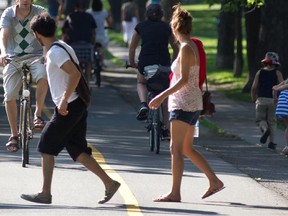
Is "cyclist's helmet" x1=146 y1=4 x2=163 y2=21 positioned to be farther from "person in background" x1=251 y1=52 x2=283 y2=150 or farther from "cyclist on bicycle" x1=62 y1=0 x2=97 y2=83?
"cyclist on bicycle" x1=62 y1=0 x2=97 y2=83

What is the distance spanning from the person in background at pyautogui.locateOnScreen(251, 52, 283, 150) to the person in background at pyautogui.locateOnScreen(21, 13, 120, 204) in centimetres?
611

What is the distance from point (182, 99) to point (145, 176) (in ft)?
6.94

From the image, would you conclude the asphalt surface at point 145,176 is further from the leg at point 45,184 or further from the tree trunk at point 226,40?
the tree trunk at point 226,40

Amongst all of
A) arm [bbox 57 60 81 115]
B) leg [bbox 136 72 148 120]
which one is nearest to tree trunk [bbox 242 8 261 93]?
leg [bbox 136 72 148 120]

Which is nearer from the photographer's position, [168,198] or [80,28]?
[168,198]

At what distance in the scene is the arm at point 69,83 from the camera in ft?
35.3

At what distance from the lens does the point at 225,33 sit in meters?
31.9

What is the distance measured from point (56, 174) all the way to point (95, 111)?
863 cm

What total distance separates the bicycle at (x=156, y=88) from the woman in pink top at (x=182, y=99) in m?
4.02

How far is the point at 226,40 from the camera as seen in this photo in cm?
3203

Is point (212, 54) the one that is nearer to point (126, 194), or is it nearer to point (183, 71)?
point (126, 194)

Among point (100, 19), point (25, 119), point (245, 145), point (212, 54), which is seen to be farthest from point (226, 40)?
point (25, 119)

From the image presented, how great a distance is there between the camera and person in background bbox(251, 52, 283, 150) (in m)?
16.8

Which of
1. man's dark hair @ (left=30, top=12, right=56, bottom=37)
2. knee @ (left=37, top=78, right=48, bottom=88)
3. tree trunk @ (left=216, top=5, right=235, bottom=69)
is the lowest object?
tree trunk @ (left=216, top=5, right=235, bottom=69)
